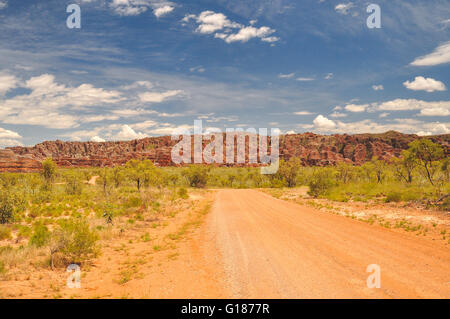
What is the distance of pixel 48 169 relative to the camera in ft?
118

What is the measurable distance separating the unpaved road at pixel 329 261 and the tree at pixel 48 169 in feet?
110

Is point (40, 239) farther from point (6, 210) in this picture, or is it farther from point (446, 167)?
point (446, 167)

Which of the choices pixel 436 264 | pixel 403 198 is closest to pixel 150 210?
pixel 436 264

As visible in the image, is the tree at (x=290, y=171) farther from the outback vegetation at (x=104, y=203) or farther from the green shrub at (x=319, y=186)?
the green shrub at (x=319, y=186)

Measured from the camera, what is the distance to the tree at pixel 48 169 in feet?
117

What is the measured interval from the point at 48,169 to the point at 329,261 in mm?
39649

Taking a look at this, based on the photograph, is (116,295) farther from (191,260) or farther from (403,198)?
(403,198)

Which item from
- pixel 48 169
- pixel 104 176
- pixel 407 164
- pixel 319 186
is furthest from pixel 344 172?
pixel 48 169

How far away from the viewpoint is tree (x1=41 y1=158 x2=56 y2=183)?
35625mm

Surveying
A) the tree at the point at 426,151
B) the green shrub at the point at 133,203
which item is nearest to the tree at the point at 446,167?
the tree at the point at 426,151

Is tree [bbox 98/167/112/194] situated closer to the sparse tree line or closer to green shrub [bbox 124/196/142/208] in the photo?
the sparse tree line

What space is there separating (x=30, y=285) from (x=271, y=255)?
6.26 metres

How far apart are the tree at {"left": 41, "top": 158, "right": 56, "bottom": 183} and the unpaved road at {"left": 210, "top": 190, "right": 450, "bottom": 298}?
33381 millimetres
